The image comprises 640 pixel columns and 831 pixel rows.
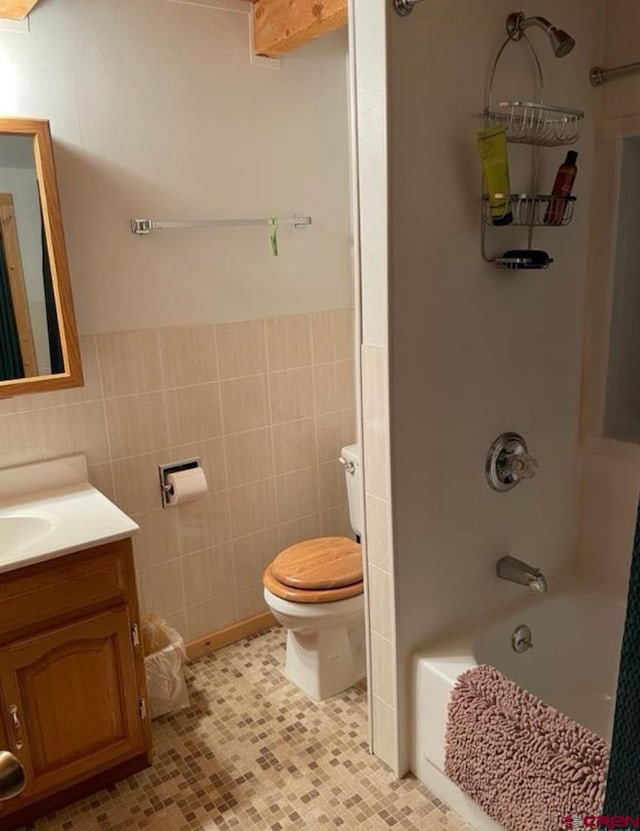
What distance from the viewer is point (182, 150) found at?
2.28 meters

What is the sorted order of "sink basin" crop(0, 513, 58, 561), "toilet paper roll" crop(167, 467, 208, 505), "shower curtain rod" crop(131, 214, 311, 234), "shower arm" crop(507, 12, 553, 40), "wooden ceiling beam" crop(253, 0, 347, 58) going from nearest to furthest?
"shower arm" crop(507, 12, 553, 40)
"sink basin" crop(0, 513, 58, 561)
"wooden ceiling beam" crop(253, 0, 347, 58)
"shower curtain rod" crop(131, 214, 311, 234)
"toilet paper roll" crop(167, 467, 208, 505)

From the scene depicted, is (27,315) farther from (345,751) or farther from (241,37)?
(345,751)

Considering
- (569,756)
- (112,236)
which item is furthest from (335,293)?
(569,756)

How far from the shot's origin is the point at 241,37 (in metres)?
2.34

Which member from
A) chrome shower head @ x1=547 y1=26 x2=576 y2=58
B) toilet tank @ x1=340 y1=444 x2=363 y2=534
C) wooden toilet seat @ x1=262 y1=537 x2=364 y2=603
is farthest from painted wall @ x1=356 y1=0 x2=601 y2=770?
toilet tank @ x1=340 y1=444 x2=363 y2=534

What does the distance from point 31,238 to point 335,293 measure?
121 cm

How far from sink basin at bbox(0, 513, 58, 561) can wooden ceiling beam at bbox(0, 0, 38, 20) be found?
144 centimetres

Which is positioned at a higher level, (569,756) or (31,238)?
(31,238)

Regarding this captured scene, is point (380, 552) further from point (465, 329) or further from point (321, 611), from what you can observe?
point (465, 329)

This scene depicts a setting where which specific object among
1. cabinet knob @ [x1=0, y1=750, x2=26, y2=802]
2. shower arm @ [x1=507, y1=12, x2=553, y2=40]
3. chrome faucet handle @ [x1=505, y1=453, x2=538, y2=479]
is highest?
shower arm @ [x1=507, y1=12, x2=553, y2=40]

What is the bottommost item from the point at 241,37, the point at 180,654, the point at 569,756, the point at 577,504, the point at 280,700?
the point at 280,700

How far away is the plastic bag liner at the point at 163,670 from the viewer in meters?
2.22

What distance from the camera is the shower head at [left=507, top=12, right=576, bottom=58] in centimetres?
163

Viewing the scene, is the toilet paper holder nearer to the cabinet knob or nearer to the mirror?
the mirror
